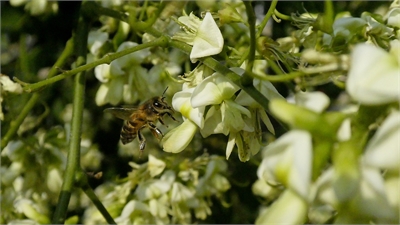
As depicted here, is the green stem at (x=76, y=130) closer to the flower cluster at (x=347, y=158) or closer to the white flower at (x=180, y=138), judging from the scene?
the white flower at (x=180, y=138)

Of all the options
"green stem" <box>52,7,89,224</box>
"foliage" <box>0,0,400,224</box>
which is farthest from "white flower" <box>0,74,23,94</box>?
"green stem" <box>52,7,89,224</box>

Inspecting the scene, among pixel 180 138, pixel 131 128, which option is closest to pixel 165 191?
pixel 131 128

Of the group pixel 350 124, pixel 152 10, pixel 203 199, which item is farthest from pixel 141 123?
pixel 350 124

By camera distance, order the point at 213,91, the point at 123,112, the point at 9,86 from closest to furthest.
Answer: the point at 213,91, the point at 9,86, the point at 123,112

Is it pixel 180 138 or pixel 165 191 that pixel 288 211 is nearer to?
pixel 180 138

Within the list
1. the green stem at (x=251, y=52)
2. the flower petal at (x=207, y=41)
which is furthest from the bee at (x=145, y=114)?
the green stem at (x=251, y=52)

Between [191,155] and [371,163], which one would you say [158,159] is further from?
[371,163]

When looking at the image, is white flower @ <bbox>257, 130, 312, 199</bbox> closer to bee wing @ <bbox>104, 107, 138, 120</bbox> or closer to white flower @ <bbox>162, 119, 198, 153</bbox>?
white flower @ <bbox>162, 119, 198, 153</bbox>

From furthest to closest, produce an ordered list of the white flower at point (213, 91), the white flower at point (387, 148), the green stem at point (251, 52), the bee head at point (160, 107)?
the bee head at point (160, 107) < the white flower at point (213, 91) < the green stem at point (251, 52) < the white flower at point (387, 148)

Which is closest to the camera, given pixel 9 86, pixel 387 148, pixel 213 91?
pixel 387 148
